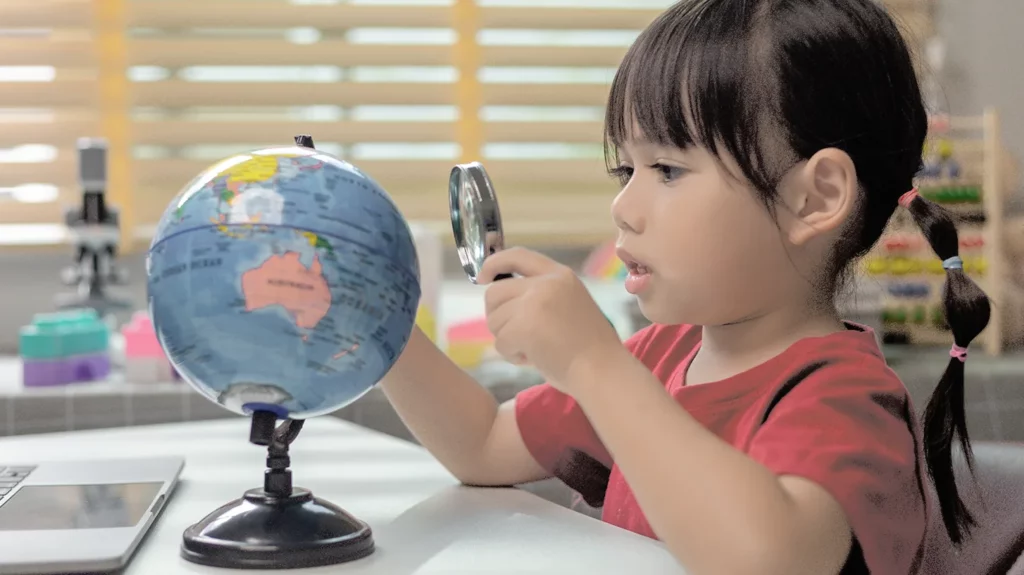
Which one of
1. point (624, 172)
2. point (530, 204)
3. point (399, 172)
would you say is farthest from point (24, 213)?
point (624, 172)

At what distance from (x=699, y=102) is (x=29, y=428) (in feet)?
4.22

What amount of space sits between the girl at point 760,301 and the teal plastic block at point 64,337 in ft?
3.56

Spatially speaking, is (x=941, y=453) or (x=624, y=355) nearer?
(x=624, y=355)

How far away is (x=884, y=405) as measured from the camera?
2.87 ft

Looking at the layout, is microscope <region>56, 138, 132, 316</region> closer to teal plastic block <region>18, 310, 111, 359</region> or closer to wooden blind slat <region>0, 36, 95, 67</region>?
teal plastic block <region>18, 310, 111, 359</region>

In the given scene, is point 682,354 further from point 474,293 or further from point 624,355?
point 474,293

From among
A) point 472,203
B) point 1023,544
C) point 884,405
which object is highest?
point 472,203

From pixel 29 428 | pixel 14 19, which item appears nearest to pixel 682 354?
pixel 29 428

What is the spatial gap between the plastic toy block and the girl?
3.55ft

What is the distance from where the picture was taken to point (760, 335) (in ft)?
3.20

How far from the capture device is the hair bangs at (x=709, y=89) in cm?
90

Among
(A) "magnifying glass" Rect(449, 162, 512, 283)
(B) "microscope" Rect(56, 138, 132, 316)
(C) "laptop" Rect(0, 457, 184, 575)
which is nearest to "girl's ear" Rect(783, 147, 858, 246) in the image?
(A) "magnifying glass" Rect(449, 162, 512, 283)

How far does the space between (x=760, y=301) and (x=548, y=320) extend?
0.22 metres

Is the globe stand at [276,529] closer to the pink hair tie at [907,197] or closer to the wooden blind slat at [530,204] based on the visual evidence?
the pink hair tie at [907,197]
